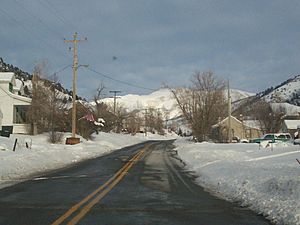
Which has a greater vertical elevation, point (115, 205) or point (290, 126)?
point (290, 126)

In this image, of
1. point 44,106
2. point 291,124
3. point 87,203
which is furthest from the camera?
point 291,124

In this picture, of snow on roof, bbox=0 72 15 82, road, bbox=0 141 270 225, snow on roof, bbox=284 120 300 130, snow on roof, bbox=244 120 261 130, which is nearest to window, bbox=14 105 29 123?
snow on roof, bbox=0 72 15 82

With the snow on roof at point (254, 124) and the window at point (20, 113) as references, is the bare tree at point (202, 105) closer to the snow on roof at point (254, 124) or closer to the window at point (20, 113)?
the window at point (20, 113)

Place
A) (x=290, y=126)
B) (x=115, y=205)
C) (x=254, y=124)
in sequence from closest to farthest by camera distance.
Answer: (x=115, y=205), (x=290, y=126), (x=254, y=124)

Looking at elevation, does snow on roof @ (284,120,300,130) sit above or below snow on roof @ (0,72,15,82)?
below

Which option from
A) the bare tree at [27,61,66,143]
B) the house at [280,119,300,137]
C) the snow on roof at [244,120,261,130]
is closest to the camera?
the bare tree at [27,61,66,143]

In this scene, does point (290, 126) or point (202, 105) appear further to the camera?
point (290, 126)

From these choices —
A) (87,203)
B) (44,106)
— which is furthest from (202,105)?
(87,203)

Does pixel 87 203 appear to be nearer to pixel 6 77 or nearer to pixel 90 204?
pixel 90 204

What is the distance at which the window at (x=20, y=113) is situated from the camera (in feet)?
154

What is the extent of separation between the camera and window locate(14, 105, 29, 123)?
1843 inches

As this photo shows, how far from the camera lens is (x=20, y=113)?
158 feet

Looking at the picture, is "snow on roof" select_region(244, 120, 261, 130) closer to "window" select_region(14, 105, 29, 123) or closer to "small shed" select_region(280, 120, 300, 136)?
"small shed" select_region(280, 120, 300, 136)

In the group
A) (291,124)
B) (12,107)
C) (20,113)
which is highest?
(12,107)
